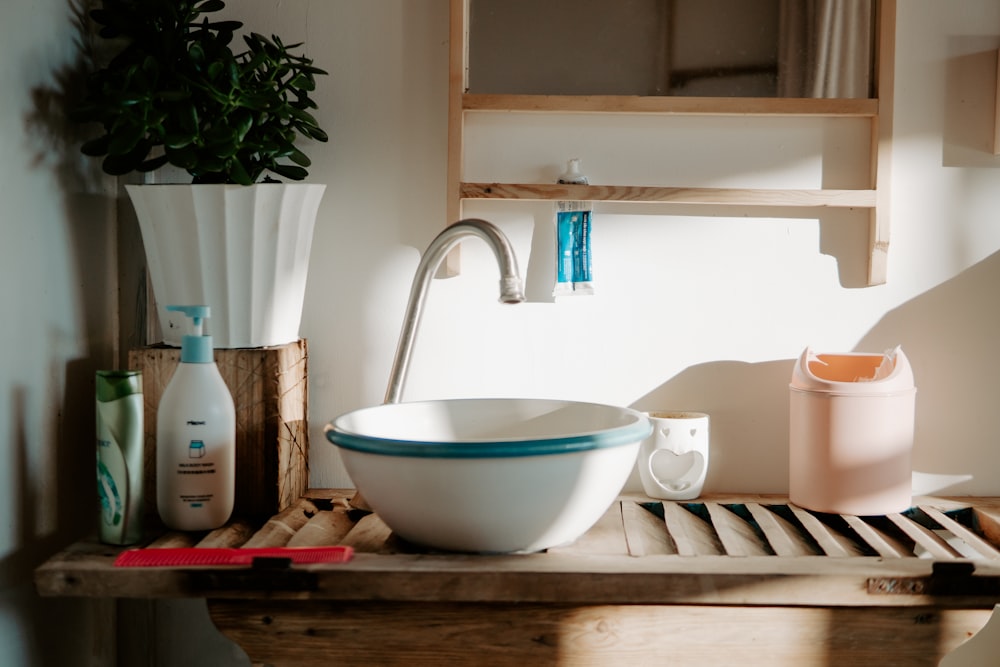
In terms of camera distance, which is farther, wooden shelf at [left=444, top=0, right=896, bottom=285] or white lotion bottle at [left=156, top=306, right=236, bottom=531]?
wooden shelf at [left=444, top=0, right=896, bottom=285]

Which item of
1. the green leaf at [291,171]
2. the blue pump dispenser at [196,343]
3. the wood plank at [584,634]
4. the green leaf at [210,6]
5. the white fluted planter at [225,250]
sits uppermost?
the green leaf at [210,6]

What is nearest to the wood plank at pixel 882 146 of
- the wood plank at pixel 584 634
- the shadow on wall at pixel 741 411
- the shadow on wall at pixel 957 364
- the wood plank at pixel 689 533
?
the shadow on wall at pixel 957 364

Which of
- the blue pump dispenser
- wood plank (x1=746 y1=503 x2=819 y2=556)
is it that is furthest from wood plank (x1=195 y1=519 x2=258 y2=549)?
wood plank (x1=746 y1=503 x2=819 y2=556)

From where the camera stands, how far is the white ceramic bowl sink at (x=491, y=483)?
3.30 feet

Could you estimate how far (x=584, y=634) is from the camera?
105 centimetres

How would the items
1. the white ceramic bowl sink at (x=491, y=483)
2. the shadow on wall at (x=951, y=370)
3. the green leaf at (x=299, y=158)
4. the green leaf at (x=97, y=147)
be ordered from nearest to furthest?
the white ceramic bowl sink at (x=491, y=483), the green leaf at (x=97, y=147), the green leaf at (x=299, y=158), the shadow on wall at (x=951, y=370)

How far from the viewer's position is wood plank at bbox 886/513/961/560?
1126 millimetres

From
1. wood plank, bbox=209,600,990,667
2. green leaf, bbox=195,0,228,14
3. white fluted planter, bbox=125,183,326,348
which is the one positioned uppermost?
green leaf, bbox=195,0,228,14

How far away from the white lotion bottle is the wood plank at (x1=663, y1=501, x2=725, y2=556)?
60cm

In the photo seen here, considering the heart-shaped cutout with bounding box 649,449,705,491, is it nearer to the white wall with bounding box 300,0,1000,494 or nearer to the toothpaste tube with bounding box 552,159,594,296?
the white wall with bounding box 300,0,1000,494

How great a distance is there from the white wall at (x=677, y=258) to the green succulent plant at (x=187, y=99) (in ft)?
0.58

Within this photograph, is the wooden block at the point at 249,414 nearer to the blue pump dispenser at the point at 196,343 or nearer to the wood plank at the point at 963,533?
the blue pump dispenser at the point at 196,343

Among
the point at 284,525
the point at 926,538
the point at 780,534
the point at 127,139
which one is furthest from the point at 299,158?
the point at 926,538

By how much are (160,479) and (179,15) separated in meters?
0.64
